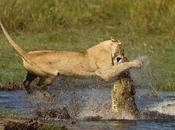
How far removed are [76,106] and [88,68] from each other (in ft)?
2.07

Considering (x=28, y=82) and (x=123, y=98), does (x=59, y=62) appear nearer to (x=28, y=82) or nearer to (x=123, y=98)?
(x=28, y=82)

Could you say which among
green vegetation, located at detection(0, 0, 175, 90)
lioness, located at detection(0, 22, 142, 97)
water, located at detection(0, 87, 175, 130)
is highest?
green vegetation, located at detection(0, 0, 175, 90)

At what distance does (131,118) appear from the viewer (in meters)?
10.9

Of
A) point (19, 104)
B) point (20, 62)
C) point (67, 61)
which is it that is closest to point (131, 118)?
point (67, 61)

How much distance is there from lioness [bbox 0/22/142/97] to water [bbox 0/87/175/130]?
0.41 meters

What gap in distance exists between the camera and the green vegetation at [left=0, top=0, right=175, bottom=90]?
1649 cm

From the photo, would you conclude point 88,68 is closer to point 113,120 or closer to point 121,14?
point 113,120

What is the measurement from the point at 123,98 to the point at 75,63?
2.55 ft

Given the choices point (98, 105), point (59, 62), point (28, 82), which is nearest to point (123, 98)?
point (98, 105)

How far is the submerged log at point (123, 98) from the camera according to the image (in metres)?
10.9

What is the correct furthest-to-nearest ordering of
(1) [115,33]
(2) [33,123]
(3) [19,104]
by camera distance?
(1) [115,33] < (3) [19,104] < (2) [33,123]

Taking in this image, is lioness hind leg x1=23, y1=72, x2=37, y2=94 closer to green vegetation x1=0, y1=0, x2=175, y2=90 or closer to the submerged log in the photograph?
the submerged log

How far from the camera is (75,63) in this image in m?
11.0

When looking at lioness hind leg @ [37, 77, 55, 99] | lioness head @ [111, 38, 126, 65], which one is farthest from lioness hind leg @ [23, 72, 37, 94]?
lioness head @ [111, 38, 126, 65]
